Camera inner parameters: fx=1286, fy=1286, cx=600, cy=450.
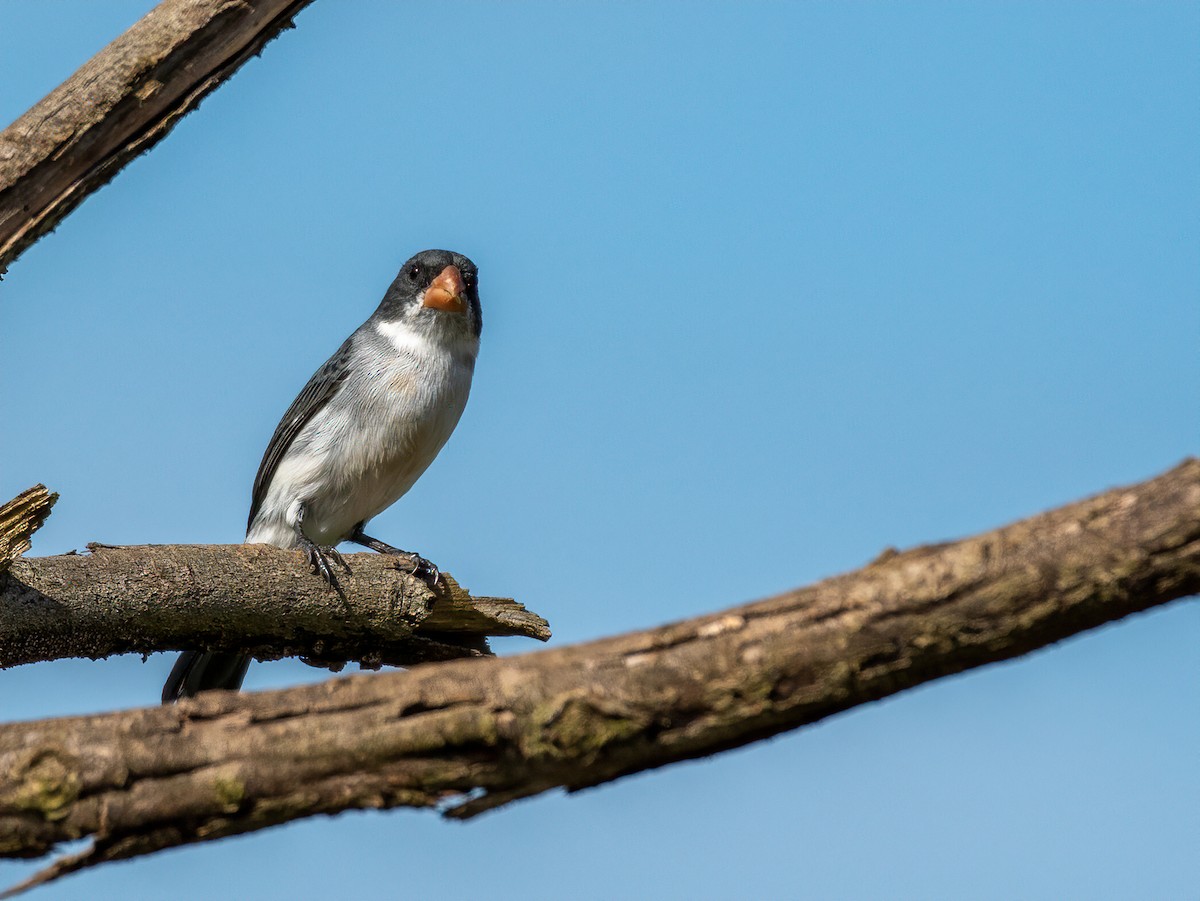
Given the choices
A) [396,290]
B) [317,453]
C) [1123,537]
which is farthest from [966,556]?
[396,290]

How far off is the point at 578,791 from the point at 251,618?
10.2 ft

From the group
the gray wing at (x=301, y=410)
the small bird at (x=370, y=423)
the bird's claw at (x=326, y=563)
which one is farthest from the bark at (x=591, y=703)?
the gray wing at (x=301, y=410)

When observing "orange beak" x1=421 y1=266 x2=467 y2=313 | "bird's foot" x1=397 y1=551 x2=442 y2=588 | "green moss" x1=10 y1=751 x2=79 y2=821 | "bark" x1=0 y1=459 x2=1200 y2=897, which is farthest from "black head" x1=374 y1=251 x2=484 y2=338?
"green moss" x1=10 y1=751 x2=79 y2=821

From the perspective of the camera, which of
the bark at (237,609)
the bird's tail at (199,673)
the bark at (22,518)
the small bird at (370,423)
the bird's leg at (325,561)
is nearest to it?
the bark at (22,518)

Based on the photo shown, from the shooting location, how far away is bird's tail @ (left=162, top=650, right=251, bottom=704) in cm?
643

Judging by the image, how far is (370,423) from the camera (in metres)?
6.83

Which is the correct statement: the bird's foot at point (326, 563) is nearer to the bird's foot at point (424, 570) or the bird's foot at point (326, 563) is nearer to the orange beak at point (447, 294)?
the bird's foot at point (424, 570)

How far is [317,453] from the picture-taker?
6895 millimetres

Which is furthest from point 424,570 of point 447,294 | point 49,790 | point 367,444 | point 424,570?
point 49,790

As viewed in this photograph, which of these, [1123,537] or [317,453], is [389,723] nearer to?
[1123,537]

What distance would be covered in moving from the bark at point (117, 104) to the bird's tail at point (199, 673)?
2426mm

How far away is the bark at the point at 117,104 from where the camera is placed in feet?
15.5

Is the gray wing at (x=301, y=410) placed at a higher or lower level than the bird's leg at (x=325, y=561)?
higher

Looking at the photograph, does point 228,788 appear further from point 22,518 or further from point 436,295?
point 436,295
